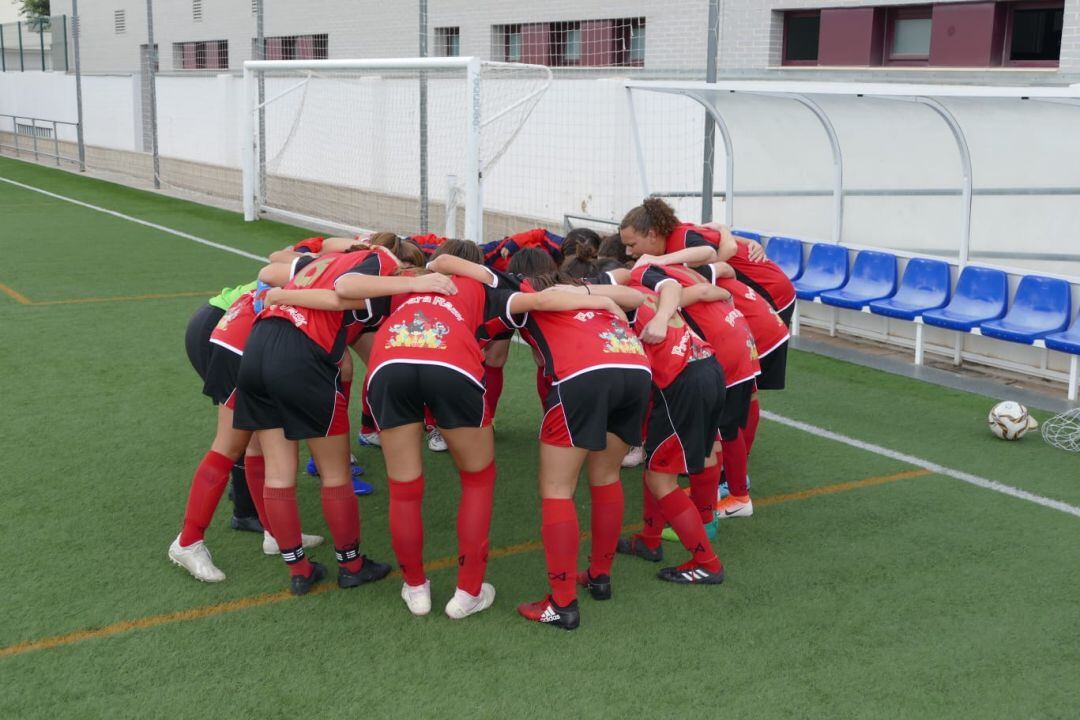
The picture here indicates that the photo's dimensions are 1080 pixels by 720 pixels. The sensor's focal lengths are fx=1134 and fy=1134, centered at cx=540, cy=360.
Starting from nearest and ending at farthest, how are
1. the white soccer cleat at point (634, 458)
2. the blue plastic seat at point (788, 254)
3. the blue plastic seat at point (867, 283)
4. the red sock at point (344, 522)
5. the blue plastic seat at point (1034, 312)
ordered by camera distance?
1. the red sock at point (344, 522)
2. the white soccer cleat at point (634, 458)
3. the blue plastic seat at point (1034, 312)
4. the blue plastic seat at point (867, 283)
5. the blue plastic seat at point (788, 254)

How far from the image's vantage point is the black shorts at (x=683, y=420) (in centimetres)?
476

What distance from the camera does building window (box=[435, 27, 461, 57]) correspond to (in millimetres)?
20922

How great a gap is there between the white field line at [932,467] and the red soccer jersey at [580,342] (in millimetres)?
2798

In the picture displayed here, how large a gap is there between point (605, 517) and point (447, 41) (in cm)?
1805

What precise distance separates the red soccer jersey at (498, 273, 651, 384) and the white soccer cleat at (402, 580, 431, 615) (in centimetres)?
104

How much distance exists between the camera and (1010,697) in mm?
4055

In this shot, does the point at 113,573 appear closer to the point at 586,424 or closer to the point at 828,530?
the point at 586,424

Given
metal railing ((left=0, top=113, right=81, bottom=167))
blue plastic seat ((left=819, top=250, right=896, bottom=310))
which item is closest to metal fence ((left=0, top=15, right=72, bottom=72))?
metal railing ((left=0, top=113, right=81, bottom=167))

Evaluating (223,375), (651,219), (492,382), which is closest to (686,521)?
(651,219)

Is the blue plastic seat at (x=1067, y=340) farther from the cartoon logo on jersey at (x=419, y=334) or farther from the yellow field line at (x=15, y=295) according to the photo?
the yellow field line at (x=15, y=295)

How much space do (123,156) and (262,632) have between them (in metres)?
24.8

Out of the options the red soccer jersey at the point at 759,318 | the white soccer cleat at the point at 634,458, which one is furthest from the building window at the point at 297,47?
the red soccer jersey at the point at 759,318

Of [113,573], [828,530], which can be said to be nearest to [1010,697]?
[828,530]

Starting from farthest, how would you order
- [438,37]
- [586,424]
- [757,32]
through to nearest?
[438,37] < [757,32] < [586,424]
